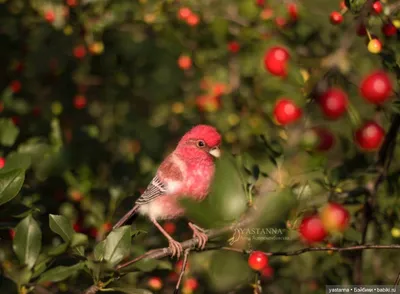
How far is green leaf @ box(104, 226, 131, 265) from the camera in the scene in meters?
2.52

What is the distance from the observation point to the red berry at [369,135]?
104 inches

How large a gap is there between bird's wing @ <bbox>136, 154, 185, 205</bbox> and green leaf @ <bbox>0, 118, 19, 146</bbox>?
91 centimetres

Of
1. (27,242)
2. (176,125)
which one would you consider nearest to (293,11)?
(176,125)

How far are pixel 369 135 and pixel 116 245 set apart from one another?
1.33 meters

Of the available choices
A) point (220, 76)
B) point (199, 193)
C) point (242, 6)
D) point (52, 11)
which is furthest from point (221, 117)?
point (199, 193)

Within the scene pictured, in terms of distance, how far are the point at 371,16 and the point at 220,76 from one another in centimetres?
248

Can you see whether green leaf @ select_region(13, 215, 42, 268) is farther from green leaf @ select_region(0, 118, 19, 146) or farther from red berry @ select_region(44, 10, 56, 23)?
red berry @ select_region(44, 10, 56, 23)

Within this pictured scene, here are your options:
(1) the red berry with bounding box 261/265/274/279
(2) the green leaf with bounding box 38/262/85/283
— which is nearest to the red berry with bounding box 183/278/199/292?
(1) the red berry with bounding box 261/265/274/279

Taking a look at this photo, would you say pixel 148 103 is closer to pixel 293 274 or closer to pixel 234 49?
pixel 234 49

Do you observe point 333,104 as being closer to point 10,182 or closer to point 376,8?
point 376,8

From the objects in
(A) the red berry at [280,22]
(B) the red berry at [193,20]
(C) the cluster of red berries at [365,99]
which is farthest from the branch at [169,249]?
(B) the red berry at [193,20]

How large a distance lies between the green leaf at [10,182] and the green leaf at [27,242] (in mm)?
173

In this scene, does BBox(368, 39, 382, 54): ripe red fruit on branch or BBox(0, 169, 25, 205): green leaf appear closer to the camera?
BBox(0, 169, 25, 205): green leaf

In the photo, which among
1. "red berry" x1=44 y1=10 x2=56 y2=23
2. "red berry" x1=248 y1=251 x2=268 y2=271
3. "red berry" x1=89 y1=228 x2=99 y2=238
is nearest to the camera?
"red berry" x1=248 y1=251 x2=268 y2=271
